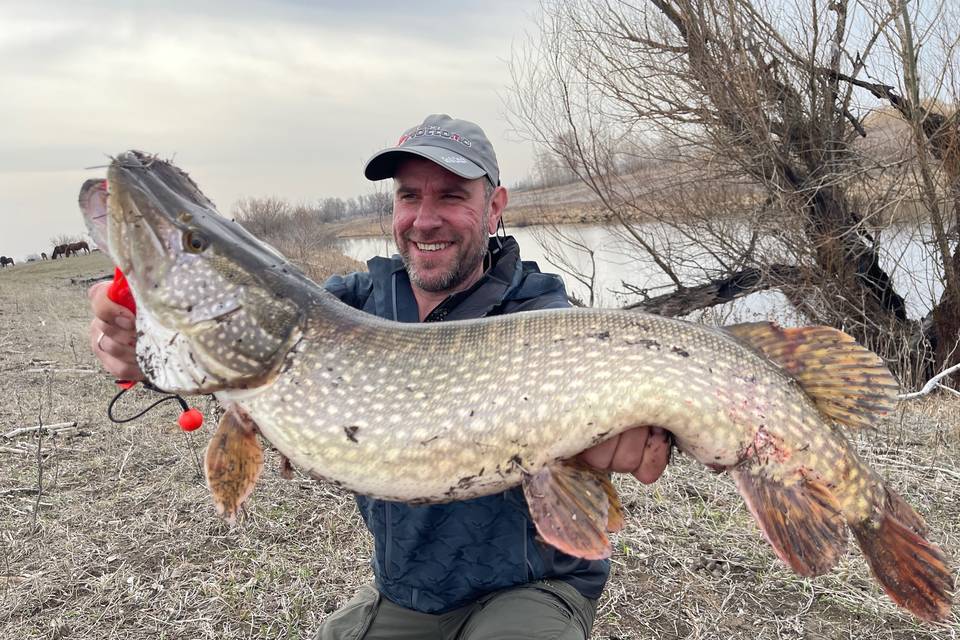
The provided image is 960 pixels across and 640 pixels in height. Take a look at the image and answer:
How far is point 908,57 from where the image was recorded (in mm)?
5480

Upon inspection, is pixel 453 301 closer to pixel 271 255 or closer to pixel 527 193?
pixel 271 255

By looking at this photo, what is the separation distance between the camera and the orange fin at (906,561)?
1.43 meters

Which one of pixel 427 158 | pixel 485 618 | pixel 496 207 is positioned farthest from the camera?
pixel 496 207

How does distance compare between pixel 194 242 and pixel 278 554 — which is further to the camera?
pixel 278 554

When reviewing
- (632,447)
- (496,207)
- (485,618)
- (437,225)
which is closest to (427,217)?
(437,225)

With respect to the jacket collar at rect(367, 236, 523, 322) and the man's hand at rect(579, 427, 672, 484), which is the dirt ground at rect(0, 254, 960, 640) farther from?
the jacket collar at rect(367, 236, 523, 322)

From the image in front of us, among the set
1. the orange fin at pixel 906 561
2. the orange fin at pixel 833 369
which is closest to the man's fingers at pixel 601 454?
the orange fin at pixel 833 369

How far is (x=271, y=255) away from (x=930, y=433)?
401cm

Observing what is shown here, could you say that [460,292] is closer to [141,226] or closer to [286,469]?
[286,469]

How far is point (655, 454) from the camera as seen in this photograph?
1.52m

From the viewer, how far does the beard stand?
2104 millimetres

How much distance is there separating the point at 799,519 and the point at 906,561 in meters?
0.27

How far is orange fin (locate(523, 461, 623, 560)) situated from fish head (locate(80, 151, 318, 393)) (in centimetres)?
69

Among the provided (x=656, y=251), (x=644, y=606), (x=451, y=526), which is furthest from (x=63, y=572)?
(x=656, y=251)
